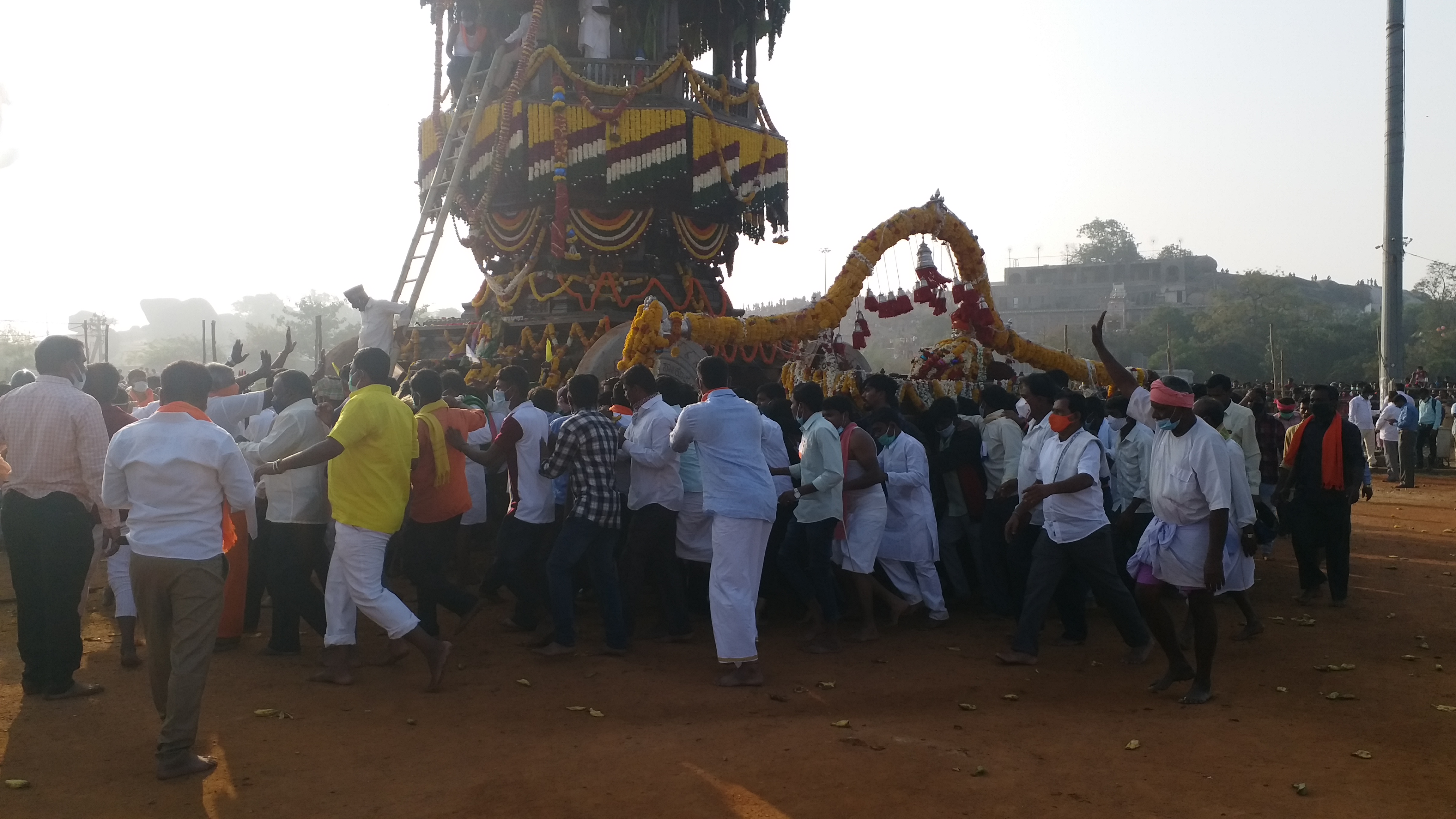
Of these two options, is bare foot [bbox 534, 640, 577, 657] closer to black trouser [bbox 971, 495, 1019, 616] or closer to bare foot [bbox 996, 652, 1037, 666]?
bare foot [bbox 996, 652, 1037, 666]

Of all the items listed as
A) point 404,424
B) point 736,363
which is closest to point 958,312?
point 736,363

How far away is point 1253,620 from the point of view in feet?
27.1

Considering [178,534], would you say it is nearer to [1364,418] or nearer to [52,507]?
[52,507]

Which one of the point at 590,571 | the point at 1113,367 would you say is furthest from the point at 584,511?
the point at 1113,367

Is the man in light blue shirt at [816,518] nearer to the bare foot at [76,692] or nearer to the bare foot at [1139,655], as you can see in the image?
the bare foot at [1139,655]

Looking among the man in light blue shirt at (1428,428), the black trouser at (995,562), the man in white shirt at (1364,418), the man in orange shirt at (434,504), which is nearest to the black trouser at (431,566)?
the man in orange shirt at (434,504)

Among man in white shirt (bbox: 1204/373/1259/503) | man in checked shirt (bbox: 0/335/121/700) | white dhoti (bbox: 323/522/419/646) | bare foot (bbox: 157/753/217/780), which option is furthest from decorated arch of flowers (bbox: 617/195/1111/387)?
bare foot (bbox: 157/753/217/780)

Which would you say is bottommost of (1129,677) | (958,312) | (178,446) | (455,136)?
(1129,677)

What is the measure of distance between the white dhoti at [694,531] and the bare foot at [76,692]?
12.1 feet

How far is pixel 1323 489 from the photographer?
9.30 m

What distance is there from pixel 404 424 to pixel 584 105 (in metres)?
8.38

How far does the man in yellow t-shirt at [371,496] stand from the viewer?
21.1 feet

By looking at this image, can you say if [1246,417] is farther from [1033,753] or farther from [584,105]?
[584,105]

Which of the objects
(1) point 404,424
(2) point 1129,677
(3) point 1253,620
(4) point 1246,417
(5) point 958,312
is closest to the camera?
(1) point 404,424
